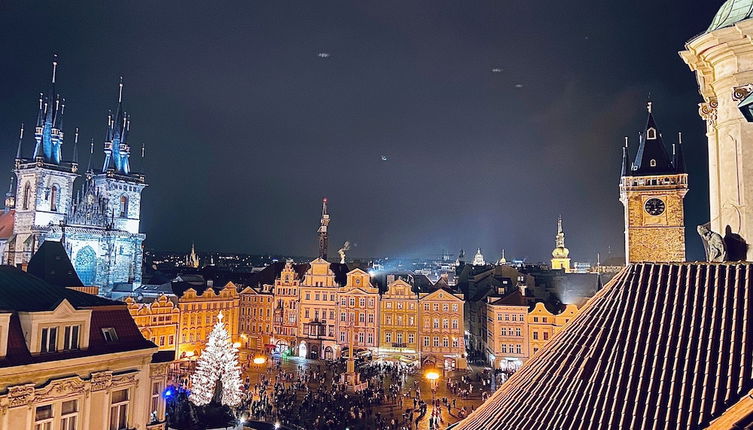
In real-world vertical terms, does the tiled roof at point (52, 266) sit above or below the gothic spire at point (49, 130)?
below

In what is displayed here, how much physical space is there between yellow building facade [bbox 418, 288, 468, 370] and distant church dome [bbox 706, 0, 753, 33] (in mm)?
45710

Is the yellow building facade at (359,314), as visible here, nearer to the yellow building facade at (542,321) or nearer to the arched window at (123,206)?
the yellow building facade at (542,321)

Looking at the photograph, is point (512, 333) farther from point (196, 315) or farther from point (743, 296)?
point (743, 296)

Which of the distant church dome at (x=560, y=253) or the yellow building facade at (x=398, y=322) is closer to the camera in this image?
the yellow building facade at (x=398, y=322)

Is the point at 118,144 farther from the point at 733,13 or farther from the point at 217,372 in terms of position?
the point at 733,13

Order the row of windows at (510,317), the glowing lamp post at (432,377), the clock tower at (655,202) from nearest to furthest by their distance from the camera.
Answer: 1. the glowing lamp post at (432,377)
2. the clock tower at (655,202)
3. the row of windows at (510,317)

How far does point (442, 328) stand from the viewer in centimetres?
5622

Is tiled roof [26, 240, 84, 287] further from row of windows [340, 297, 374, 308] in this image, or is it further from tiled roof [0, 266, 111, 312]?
tiled roof [0, 266, 111, 312]

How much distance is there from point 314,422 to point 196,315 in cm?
3212

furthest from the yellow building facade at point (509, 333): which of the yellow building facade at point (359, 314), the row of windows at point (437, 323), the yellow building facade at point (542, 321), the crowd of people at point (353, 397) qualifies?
the yellow building facade at point (359, 314)

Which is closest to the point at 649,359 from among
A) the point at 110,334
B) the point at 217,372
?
the point at 110,334

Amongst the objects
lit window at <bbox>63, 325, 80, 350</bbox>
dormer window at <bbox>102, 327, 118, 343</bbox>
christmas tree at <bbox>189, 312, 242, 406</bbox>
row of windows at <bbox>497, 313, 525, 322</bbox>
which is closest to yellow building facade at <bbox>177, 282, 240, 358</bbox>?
christmas tree at <bbox>189, 312, 242, 406</bbox>

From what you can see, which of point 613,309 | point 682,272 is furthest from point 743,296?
point 613,309

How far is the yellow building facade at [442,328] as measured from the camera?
55250 millimetres
